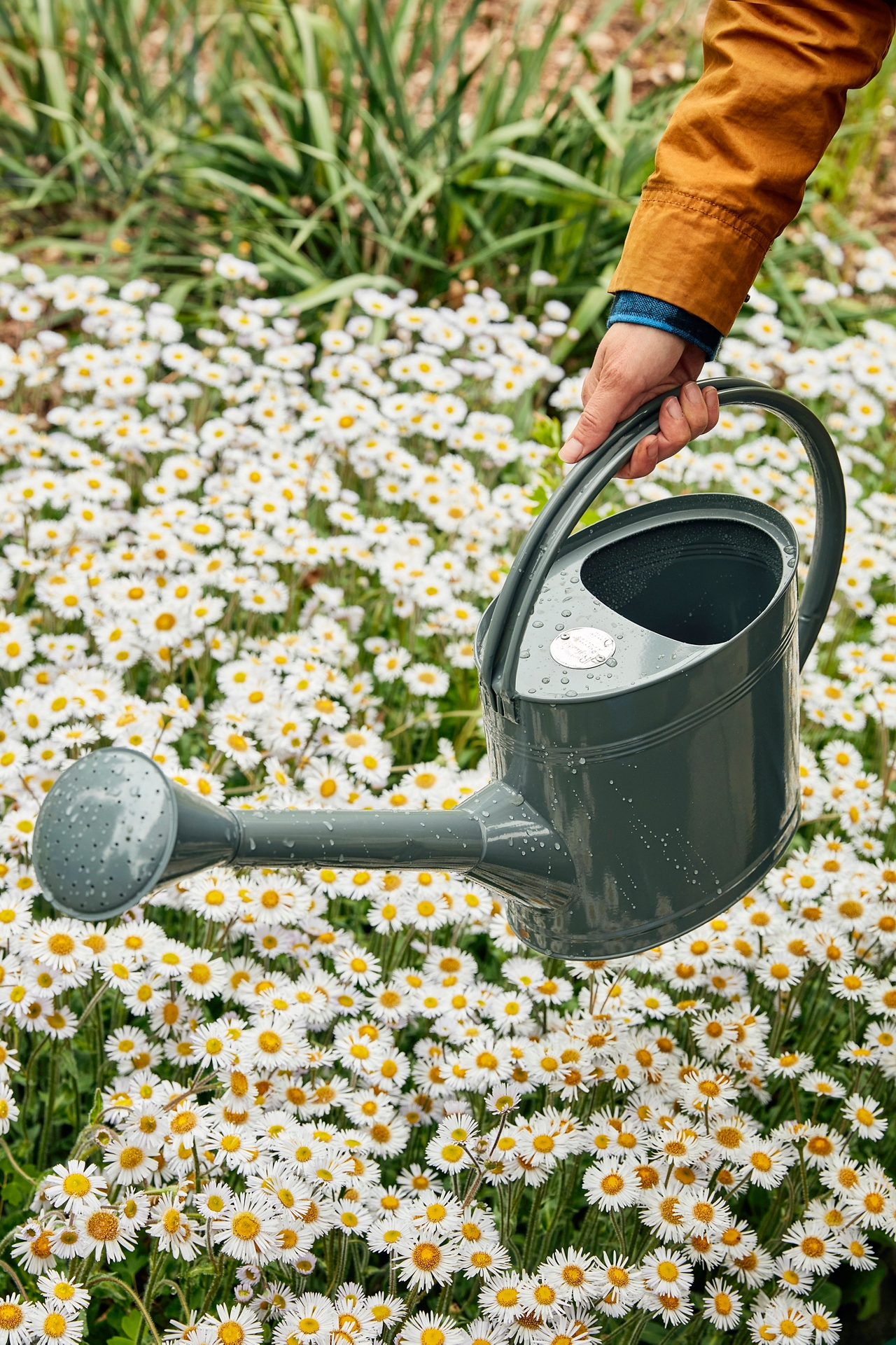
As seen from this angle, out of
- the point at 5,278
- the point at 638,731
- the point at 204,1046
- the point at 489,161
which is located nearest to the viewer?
the point at 638,731

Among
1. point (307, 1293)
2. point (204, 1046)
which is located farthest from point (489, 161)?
point (307, 1293)

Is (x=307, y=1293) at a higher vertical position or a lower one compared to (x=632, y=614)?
lower

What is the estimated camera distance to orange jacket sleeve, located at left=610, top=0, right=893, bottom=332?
1.06 meters

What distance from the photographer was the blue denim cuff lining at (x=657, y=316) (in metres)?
1.10

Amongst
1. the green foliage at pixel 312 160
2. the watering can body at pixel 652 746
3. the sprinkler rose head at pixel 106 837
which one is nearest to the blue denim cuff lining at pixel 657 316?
the watering can body at pixel 652 746

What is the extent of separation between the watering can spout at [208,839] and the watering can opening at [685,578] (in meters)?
0.29

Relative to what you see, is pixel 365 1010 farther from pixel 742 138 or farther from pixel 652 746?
pixel 742 138

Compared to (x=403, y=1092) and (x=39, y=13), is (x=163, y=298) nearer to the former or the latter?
(x=39, y=13)

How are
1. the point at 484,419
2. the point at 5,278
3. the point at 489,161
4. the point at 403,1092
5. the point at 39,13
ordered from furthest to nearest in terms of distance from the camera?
the point at 39,13 → the point at 489,161 → the point at 5,278 → the point at 484,419 → the point at 403,1092

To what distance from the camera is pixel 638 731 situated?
38.8 inches

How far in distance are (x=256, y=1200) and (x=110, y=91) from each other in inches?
137

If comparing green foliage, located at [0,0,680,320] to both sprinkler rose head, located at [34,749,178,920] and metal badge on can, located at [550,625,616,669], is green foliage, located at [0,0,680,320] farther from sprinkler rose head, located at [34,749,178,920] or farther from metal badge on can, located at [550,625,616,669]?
sprinkler rose head, located at [34,749,178,920]

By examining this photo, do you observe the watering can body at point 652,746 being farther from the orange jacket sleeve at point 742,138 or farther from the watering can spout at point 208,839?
the orange jacket sleeve at point 742,138

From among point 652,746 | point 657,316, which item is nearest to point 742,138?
point 657,316
